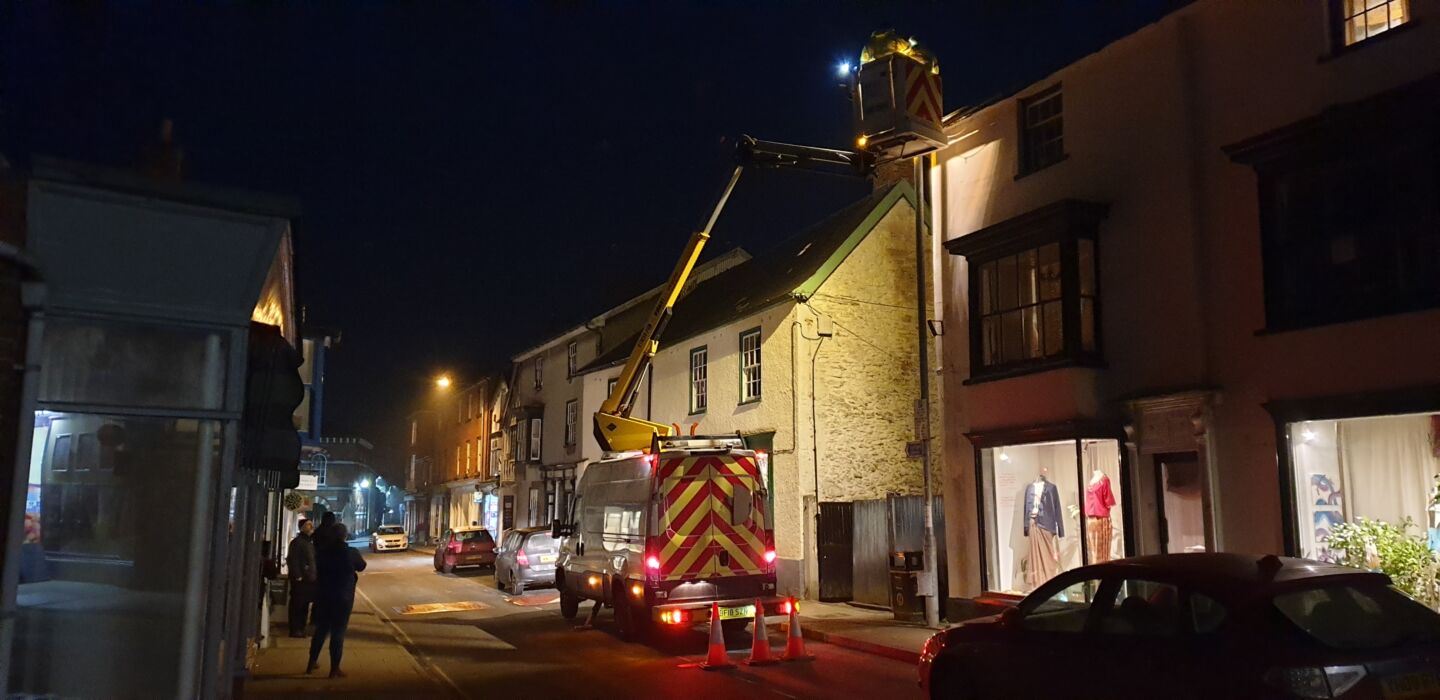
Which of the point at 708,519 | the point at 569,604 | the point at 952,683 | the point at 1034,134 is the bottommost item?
the point at 569,604

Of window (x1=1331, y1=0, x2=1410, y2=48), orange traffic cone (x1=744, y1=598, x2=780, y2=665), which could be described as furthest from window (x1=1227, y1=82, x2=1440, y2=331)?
orange traffic cone (x1=744, y1=598, x2=780, y2=665)

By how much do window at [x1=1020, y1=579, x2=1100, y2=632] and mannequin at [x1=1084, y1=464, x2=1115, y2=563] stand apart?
20.7ft

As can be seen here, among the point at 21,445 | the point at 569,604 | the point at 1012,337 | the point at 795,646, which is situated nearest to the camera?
the point at 21,445

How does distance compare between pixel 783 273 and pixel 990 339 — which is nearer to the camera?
pixel 990 339

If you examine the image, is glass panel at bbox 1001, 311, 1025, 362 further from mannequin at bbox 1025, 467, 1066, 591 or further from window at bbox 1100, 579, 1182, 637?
window at bbox 1100, 579, 1182, 637

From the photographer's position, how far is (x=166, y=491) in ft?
18.9

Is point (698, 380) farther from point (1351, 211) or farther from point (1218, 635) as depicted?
point (1218, 635)

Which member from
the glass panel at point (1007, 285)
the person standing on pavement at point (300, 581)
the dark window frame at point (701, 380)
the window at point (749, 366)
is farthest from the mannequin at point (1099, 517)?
the dark window frame at point (701, 380)

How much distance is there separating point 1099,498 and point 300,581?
11715 millimetres

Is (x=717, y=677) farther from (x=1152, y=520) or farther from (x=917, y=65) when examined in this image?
(x=917, y=65)

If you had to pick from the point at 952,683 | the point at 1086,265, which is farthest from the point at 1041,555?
the point at 952,683

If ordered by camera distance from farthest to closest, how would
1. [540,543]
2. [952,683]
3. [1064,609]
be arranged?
1. [540,543]
2. [952,683]
3. [1064,609]

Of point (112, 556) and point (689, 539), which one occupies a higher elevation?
point (112, 556)

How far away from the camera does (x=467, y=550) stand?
32.3 metres
